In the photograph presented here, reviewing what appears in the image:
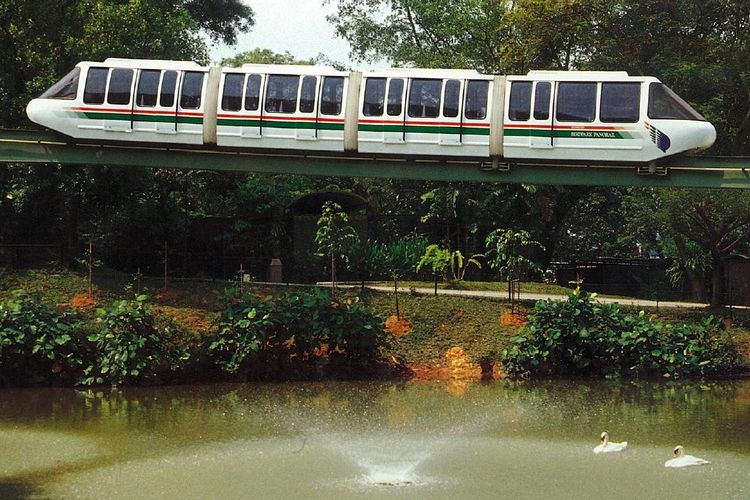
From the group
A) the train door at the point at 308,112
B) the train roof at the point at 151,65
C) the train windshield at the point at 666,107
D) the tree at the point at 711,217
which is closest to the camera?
the train windshield at the point at 666,107

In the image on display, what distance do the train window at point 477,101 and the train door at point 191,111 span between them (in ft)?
21.8

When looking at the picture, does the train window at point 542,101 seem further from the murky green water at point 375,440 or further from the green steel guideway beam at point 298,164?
the murky green water at point 375,440

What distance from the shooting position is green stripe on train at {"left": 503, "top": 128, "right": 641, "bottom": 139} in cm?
2672

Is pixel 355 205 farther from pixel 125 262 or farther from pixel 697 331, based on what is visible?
pixel 697 331

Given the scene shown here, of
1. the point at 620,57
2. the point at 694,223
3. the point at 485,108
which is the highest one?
the point at 620,57

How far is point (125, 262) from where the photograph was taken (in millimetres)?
35188

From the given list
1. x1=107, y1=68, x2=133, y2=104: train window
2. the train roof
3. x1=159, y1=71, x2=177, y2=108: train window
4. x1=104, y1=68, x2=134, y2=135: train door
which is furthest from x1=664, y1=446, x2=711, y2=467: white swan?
x1=107, y1=68, x2=133, y2=104: train window

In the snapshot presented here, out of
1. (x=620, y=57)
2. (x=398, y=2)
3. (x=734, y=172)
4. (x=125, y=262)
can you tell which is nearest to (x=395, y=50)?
(x=398, y=2)

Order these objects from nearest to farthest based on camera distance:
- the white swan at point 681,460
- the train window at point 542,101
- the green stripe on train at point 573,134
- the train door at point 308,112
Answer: the white swan at point 681,460 < the green stripe on train at point 573,134 < the train window at point 542,101 < the train door at point 308,112

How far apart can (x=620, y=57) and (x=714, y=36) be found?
2943mm

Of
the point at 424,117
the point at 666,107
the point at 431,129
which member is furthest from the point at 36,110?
the point at 666,107

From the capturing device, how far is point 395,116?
27516mm

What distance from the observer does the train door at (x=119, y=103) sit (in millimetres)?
27938

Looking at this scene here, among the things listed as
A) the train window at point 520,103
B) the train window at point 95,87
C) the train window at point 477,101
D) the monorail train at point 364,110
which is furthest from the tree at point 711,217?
the train window at point 95,87
